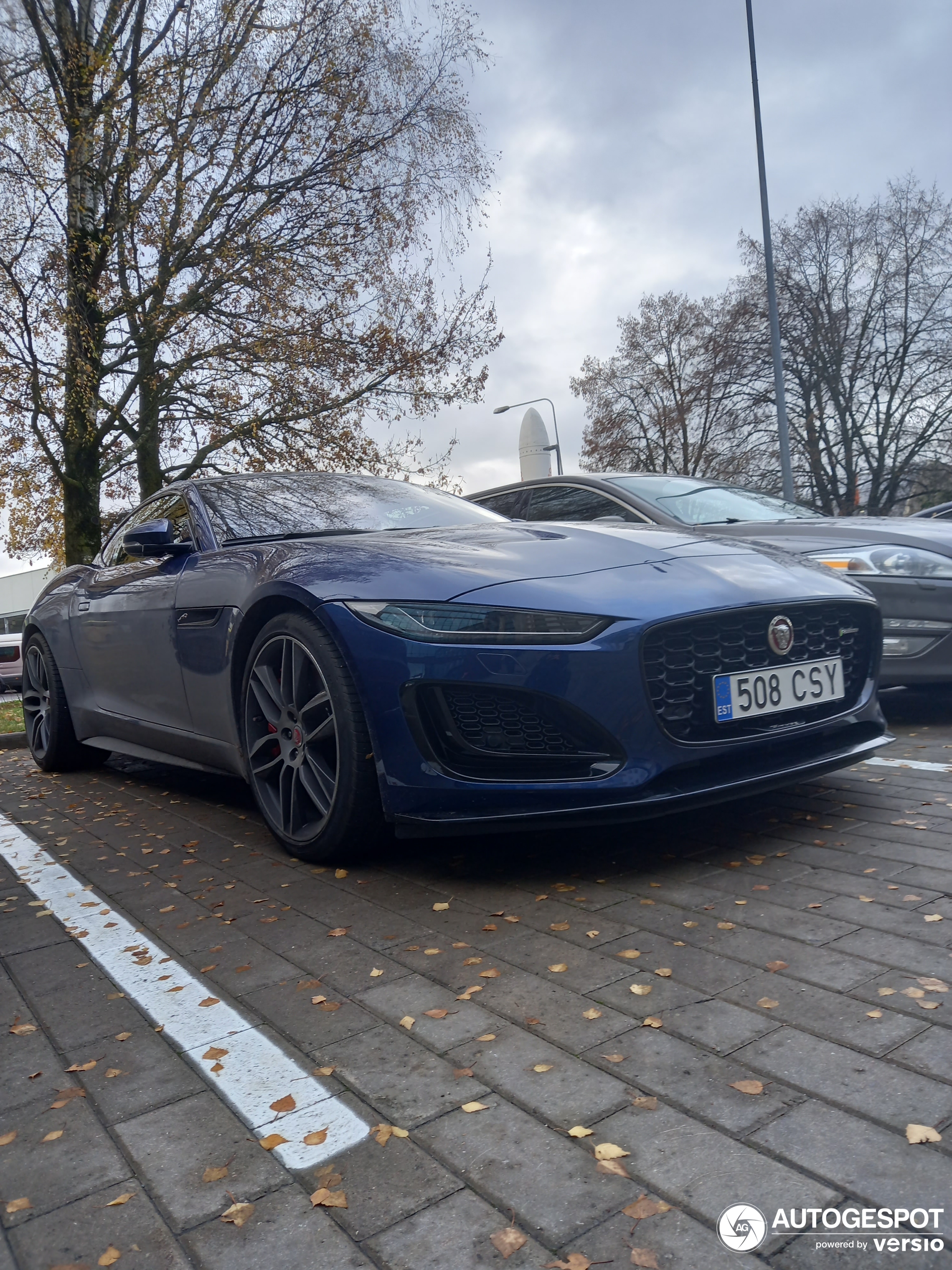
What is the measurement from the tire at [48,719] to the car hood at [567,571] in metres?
2.84

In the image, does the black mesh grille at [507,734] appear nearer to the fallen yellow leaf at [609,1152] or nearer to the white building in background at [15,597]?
the fallen yellow leaf at [609,1152]

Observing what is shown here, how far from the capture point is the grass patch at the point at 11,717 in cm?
900

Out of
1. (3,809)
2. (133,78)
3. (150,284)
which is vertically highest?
(133,78)

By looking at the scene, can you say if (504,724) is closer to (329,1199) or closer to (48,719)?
(329,1199)

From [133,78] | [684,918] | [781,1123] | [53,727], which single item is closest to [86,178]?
[133,78]

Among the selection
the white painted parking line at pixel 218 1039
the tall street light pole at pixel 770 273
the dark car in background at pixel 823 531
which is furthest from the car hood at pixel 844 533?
the tall street light pole at pixel 770 273

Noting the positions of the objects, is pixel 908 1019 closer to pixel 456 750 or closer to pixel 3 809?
pixel 456 750

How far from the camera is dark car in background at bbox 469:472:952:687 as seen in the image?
534 centimetres

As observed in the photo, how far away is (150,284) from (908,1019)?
43.1 ft

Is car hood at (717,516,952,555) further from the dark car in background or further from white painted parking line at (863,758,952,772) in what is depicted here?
white painted parking line at (863,758,952,772)

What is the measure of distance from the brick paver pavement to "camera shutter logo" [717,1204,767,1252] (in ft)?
0.05

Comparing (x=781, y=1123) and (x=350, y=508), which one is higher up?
(x=350, y=508)

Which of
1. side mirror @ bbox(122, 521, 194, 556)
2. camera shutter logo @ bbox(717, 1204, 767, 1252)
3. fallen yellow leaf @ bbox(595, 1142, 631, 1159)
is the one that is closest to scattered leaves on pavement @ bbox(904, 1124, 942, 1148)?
camera shutter logo @ bbox(717, 1204, 767, 1252)

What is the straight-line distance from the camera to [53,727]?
613 centimetres
